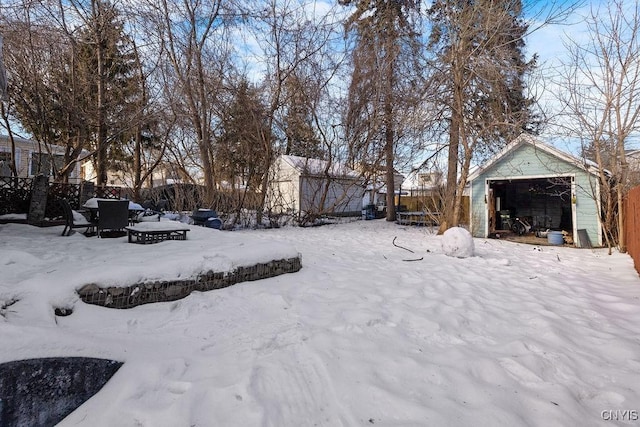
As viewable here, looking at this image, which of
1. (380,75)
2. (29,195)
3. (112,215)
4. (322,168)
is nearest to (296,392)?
(112,215)

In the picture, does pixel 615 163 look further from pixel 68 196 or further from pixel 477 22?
pixel 68 196

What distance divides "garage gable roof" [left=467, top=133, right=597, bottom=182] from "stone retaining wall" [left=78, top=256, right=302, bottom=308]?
8817 mm

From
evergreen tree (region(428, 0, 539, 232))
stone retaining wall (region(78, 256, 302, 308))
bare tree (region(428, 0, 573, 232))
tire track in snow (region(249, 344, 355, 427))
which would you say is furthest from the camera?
evergreen tree (region(428, 0, 539, 232))

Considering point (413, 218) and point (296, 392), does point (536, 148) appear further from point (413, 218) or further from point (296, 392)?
point (296, 392)

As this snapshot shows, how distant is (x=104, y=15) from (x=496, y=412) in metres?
12.2

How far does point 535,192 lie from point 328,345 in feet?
44.3

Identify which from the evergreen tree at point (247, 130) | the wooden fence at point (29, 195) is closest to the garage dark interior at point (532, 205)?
the evergreen tree at point (247, 130)

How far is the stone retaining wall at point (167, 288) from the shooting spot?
2734 mm

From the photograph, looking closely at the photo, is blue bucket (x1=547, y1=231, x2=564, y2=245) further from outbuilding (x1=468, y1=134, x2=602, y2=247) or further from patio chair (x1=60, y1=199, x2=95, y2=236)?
patio chair (x1=60, y1=199, x2=95, y2=236)

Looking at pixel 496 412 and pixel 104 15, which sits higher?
pixel 104 15

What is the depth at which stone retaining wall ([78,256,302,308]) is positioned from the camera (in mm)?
2734

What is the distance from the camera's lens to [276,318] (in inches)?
121

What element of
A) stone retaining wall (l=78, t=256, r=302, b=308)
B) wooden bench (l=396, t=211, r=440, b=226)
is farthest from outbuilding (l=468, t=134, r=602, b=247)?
stone retaining wall (l=78, t=256, r=302, b=308)

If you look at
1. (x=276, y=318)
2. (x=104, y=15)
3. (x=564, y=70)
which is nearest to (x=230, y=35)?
(x=104, y=15)
